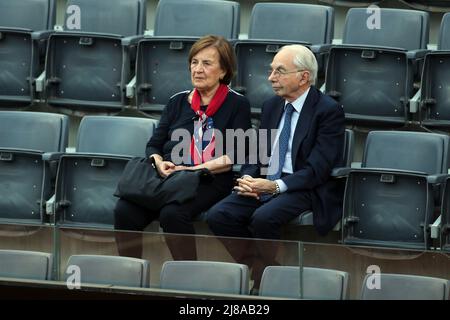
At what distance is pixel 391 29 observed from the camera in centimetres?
454

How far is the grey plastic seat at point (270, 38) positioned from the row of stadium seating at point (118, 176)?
400 millimetres

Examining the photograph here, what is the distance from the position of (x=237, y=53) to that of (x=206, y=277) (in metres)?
1.35

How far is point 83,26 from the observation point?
4859 mm

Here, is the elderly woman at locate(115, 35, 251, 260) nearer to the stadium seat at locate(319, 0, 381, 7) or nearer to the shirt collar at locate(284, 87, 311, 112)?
the shirt collar at locate(284, 87, 311, 112)

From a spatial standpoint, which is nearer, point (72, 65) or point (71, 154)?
point (71, 154)

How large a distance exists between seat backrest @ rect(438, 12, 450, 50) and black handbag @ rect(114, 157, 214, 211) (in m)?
1.06

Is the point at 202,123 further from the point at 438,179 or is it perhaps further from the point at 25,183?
the point at 438,179

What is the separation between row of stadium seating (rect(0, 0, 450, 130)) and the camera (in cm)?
427

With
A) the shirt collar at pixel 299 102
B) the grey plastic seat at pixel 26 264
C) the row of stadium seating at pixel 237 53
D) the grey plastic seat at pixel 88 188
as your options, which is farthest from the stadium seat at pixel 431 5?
the grey plastic seat at pixel 26 264

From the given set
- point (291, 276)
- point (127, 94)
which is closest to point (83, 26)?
point (127, 94)

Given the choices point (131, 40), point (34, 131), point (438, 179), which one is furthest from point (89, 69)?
point (438, 179)

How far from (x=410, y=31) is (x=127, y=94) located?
104 cm

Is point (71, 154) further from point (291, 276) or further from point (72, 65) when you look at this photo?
point (291, 276)
